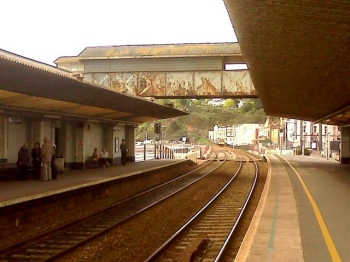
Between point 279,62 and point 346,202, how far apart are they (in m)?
4.23

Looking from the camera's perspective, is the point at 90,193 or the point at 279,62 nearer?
the point at 279,62

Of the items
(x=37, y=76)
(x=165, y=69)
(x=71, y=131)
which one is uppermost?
(x=165, y=69)

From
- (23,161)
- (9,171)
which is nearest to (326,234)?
(23,161)

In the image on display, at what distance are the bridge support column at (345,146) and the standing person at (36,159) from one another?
22.7 m

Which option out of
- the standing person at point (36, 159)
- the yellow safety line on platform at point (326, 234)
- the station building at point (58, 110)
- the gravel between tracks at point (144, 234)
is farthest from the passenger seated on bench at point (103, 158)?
the yellow safety line on platform at point (326, 234)

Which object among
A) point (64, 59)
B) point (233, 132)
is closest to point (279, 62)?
point (64, 59)

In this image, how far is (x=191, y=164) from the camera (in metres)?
38.6

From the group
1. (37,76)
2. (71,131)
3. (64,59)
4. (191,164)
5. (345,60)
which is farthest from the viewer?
(191,164)

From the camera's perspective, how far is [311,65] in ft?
45.9

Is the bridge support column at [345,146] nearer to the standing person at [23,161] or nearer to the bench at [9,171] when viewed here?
the bench at [9,171]

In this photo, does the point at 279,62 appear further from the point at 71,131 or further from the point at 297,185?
the point at 71,131

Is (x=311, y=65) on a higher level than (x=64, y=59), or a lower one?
lower

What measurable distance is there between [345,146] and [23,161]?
972 inches

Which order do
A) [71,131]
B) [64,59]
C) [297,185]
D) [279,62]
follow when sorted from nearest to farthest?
1. [279,62]
2. [297,185]
3. [71,131]
4. [64,59]
